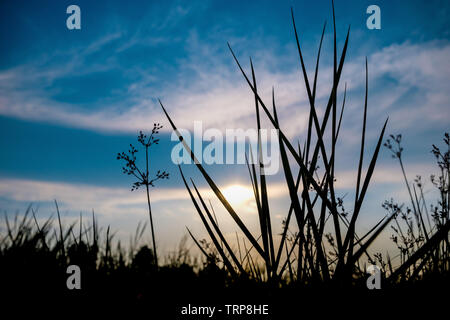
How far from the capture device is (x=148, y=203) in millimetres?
2064

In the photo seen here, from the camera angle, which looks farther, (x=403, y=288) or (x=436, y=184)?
(x=436, y=184)

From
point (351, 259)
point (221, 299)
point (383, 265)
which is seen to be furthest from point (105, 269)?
point (383, 265)

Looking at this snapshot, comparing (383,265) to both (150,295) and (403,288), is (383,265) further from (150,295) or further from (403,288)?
(150,295)

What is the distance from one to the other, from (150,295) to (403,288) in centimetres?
131

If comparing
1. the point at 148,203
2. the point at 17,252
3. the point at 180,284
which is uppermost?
the point at 148,203

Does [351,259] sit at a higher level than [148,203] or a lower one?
lower
